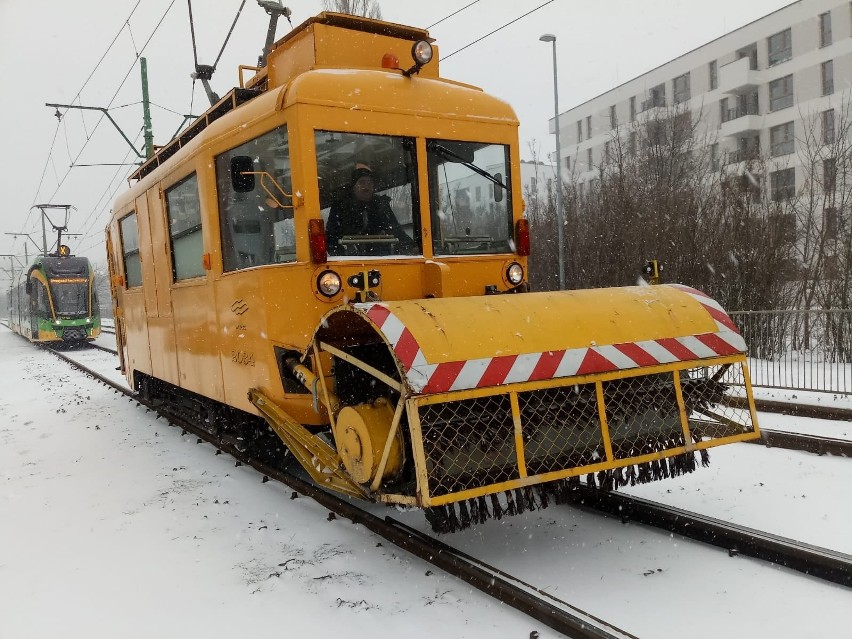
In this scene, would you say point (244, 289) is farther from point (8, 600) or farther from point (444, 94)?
point (8, 600)

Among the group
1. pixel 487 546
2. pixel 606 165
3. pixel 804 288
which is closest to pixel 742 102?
pixel 606 165

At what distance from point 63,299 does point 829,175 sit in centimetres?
2492

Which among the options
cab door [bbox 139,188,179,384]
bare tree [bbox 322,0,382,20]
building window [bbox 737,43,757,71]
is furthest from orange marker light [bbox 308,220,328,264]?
building window [bbox 737,43,757,71]

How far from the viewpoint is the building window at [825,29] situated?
27.1 metres

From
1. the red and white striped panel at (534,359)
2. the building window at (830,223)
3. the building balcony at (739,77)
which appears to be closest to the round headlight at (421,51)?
the red and white striped panel at (534,359)

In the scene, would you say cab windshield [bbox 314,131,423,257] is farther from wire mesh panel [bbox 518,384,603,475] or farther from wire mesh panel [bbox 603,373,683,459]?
wire mesh panel [bbox 603,373,683,459]

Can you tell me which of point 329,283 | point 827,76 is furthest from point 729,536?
point 827,76

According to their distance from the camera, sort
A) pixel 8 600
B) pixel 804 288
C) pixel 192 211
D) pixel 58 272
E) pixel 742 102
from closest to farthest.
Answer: pixel 8 600
pixel 192 211
pixel 804 288
pixel 58 272
pixel 742 102

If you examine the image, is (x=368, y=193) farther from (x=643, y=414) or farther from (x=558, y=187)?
(x=558, y=187)

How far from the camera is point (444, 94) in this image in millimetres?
5109

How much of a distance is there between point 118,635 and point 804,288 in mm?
13389

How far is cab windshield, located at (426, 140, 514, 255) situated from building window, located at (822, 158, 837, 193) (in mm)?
10449

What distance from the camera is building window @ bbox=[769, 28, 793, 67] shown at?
2898 cm

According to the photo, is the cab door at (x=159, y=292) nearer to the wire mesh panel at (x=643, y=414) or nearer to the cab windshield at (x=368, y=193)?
the cab windshield at (x=368, y=193)
